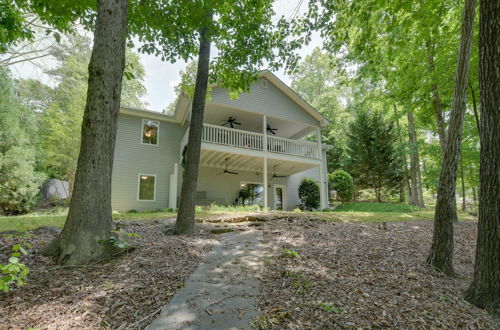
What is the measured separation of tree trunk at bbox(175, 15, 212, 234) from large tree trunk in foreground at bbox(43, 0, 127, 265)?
174 centimetres

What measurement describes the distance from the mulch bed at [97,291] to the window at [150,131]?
9.02 m

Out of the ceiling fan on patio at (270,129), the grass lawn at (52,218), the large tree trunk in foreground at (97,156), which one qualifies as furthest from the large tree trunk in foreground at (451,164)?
the ceiling fan on patio at (270,129)

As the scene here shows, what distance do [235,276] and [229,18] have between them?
584cm

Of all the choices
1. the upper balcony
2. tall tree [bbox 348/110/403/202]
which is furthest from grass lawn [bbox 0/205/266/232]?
tall tree [bbox 348/110/403/202]

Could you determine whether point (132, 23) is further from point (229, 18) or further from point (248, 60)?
point (248, 60)

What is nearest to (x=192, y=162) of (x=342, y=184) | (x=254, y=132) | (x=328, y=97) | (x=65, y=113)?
(x=254, y=132)

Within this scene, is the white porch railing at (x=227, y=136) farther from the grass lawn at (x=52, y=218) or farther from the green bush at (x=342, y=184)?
the green bush at (x=342, y=184)

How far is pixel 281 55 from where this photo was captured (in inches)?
232

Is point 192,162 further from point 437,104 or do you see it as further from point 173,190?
point 437,104

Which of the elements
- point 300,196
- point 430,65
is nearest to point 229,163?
point 300,196

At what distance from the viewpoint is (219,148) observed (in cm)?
1022

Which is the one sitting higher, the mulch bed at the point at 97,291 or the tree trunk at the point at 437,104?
the tree trunk at the point at 437,104

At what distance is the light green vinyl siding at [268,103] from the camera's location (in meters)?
10.9

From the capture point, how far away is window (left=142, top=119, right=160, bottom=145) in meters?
12.0
